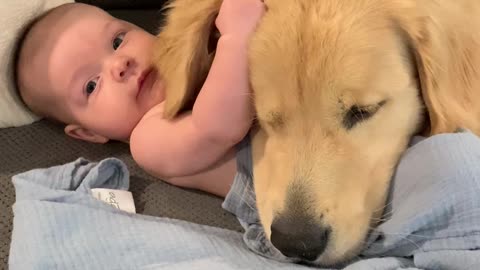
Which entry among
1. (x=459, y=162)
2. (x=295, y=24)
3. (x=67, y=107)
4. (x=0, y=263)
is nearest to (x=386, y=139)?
(x=459, y=162)

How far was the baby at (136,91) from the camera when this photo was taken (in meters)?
1.50

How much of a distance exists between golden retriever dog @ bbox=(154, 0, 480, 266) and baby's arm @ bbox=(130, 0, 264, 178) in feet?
0.13

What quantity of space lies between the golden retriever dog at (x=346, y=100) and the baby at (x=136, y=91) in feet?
0.23

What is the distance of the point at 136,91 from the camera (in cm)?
193

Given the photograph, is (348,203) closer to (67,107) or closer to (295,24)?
(295,24)

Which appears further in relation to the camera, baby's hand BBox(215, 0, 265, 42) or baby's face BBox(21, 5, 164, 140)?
baby's face BBox(21, 5, 164, 140)

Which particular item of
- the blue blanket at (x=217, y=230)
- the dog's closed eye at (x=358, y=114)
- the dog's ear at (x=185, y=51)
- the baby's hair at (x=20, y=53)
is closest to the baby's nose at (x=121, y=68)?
the dog's ear at (x=185, y=51)

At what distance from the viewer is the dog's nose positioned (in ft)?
4.13

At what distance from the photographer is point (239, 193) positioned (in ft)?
5.18

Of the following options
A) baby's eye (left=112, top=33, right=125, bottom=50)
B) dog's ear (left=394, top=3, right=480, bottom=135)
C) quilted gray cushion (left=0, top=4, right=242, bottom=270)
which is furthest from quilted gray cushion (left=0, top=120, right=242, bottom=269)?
dog's ear (left=394, top=3, right=480, bottom=135)

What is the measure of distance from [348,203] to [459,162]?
233mm

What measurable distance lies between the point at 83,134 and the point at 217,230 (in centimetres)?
70

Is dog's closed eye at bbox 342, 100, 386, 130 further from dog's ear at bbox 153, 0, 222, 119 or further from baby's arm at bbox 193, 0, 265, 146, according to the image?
dog's ear at bbox 153, 0, 222, 119

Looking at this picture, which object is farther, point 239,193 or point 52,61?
point 52,61
